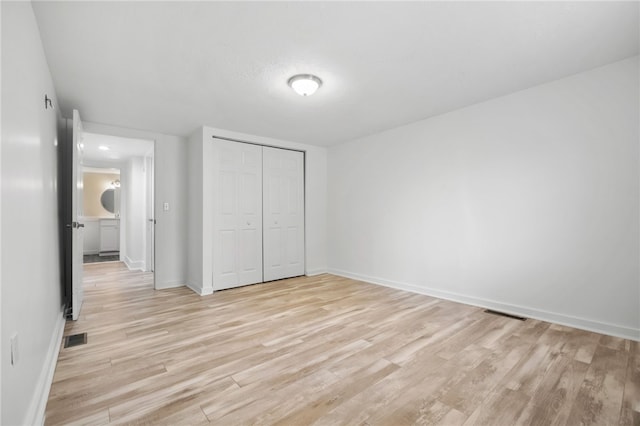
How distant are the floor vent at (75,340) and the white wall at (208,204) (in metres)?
A: 1.51

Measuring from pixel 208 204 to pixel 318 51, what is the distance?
2695 millimetres

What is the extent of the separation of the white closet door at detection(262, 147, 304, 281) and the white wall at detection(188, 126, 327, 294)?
0.14 meters

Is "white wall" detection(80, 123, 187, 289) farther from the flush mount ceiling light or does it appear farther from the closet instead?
the flush mount ceiling light

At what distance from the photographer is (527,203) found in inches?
123

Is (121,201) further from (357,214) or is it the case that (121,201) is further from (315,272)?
(357,214)

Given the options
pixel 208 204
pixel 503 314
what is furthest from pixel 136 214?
pixel 503 314

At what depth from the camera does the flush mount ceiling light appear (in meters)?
2.71

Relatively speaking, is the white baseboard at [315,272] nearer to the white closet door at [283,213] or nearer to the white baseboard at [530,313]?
the white closet door at [283,213]

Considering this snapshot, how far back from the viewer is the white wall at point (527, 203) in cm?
262

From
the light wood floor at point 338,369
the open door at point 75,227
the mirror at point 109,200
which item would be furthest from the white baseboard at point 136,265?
the mirror at point 109,200

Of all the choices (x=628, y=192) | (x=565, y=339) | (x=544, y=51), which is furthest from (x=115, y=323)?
(x=628, y=192)

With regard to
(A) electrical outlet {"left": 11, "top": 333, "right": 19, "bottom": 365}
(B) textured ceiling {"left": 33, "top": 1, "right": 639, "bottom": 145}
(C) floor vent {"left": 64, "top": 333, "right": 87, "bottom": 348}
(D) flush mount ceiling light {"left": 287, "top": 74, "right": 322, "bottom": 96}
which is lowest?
(C) floor vent {"left": 64, "top": 333, "right": 87, "bottom": 348}

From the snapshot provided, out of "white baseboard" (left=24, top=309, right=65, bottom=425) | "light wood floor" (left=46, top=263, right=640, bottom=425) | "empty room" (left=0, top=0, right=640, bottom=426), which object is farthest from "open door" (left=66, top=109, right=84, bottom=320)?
"white baseboard" (left=24, top=309, right=65, bottom=425)

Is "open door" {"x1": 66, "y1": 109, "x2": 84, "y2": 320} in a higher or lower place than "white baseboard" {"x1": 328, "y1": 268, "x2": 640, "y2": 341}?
higher
